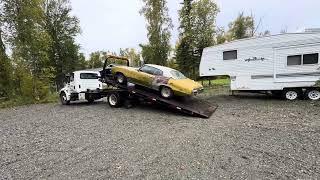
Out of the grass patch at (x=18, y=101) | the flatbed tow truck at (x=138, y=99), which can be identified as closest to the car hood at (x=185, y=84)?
the flatbed tow truck at (x=138, y=99)

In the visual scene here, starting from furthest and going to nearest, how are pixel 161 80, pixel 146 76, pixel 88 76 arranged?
pixel 88 76
pixel 146 76
pixel 161 80

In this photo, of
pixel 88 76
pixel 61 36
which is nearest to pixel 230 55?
pixel 88 76

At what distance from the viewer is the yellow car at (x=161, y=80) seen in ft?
41.4

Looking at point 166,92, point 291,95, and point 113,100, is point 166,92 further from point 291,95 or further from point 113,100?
point 291,95

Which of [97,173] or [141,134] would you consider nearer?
[97,173]

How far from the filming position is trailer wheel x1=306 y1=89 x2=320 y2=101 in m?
14.3

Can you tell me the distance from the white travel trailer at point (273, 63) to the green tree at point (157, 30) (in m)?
15.7

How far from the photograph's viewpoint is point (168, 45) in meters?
32.9

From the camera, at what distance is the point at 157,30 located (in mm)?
32250

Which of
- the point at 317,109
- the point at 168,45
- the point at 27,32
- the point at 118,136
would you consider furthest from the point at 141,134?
the point at 168,45

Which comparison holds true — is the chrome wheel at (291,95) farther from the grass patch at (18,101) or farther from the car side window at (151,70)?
the grass patch at (18,101)

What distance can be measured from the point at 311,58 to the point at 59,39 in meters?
37.4

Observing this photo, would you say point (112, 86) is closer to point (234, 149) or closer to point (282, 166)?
point (234, 149)

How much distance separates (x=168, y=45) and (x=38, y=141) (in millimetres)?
25623
